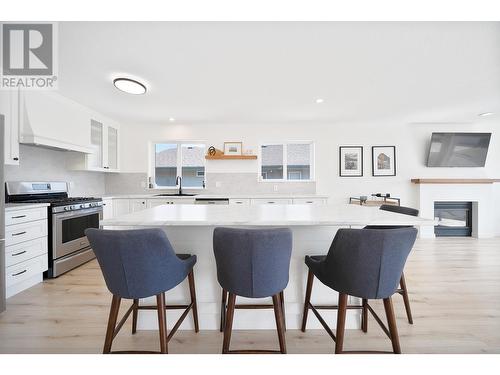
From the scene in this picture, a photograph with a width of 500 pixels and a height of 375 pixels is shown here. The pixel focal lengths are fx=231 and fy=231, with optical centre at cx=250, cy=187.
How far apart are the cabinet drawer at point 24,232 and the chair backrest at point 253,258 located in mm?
2404

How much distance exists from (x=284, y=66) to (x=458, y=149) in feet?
14.6

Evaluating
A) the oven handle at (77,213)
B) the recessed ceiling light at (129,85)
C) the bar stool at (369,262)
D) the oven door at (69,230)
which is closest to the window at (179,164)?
the oven handle at (77,213)

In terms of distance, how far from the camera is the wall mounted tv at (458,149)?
4.64 metres

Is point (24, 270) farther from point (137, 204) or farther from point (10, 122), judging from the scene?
point (137, 204)

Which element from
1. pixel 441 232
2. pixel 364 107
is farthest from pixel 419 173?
pixel 364 107

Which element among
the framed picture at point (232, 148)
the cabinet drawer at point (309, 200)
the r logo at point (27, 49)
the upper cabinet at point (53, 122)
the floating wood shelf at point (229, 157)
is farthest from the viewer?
the framed picture at point (232, 148)

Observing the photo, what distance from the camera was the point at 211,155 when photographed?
4660 mm

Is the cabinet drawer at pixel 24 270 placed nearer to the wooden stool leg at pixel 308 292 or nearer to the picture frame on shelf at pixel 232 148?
the wooden stool leg at pixel 308 292

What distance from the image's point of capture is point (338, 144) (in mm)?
4797

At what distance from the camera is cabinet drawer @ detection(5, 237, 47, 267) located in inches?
90.0

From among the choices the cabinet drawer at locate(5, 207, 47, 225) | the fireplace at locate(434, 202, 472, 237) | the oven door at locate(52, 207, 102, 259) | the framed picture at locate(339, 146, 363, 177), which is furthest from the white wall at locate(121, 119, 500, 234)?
the cabinet drawer at locate(5, 207, 47, 225)

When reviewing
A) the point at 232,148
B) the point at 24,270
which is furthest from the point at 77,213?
the point at 232,148

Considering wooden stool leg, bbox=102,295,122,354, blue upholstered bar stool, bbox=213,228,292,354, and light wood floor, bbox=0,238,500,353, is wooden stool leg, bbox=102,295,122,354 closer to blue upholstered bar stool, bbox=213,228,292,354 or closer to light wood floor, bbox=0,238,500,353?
light wood floor, bbox=0,238,500,353
